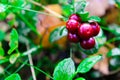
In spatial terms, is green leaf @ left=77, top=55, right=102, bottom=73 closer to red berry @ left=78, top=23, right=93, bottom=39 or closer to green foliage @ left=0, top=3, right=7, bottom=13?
red berry @ left=78, top=23, right=93, bottom=39

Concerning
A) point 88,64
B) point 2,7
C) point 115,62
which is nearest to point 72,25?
point 88,64

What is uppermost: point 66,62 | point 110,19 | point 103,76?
point 66,62

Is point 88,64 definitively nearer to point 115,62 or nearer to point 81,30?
point 81,30

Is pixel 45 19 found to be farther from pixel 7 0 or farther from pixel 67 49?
pixel 7 0

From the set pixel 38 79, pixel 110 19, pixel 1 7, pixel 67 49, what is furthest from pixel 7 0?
pixel 110 19

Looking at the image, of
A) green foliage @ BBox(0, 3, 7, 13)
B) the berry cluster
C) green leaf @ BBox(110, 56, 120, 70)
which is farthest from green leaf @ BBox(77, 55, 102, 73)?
green leaf @ BBox(110, 56, 120, 70)

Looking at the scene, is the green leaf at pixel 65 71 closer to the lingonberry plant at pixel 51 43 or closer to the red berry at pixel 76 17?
the lingonberry plant at pixel 51 43

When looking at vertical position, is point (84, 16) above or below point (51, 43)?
above

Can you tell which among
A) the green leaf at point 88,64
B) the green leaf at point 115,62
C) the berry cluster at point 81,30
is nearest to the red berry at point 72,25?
the berry cluster at point 81,30
